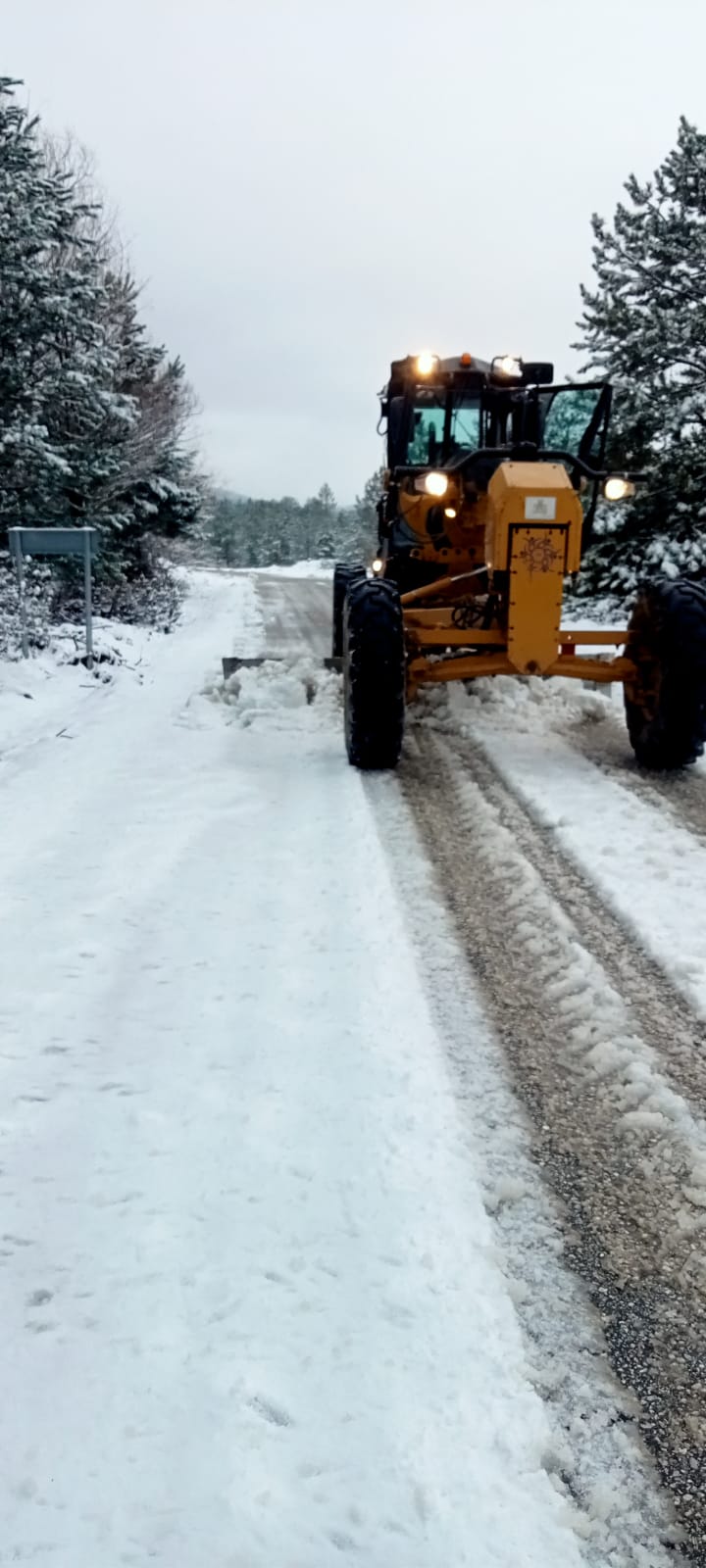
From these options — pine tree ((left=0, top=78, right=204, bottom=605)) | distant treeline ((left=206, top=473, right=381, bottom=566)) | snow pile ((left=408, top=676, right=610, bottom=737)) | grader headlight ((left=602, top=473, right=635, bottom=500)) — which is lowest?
snow pile ((left=408, top=676, right=610, bottom=737))

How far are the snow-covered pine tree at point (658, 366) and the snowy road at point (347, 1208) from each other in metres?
12.5

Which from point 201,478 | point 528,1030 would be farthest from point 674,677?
point 201,478

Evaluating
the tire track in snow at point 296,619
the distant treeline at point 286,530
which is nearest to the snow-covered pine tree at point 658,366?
the tire track in snow at point 296,619

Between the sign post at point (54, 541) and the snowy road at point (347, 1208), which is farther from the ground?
the sign post at point (54, 541)

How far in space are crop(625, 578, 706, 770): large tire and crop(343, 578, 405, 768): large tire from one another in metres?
1.62

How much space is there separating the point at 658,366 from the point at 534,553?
469 inches

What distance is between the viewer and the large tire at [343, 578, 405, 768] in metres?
5.81

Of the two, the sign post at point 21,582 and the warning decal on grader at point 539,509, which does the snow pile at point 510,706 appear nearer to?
the warning decal on grader at point 539,509

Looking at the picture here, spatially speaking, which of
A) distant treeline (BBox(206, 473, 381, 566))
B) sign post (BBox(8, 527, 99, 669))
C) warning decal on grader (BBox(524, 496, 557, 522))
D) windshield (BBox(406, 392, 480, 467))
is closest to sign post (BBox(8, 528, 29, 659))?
sign post (BBox(8, 527, 99, 669))

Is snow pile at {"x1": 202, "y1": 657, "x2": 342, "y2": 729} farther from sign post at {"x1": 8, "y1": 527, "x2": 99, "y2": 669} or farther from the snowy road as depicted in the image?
the snowy road

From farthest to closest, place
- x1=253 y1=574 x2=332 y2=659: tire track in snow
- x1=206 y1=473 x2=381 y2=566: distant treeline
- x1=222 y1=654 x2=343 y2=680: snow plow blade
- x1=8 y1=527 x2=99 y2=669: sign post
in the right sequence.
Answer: x1=206 y1=473 x2=381 y2=566: distant treeline, x1=253 y1=574 x2=332 y2=659: tire track in snow, x1=8 y1=527 x2=99 y2=669: sign post, x1=222 y1=654 x2=343 y2=680: snow plow blade

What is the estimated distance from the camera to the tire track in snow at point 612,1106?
178cm

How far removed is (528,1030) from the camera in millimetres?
2967

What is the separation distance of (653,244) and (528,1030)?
16.9 meters
